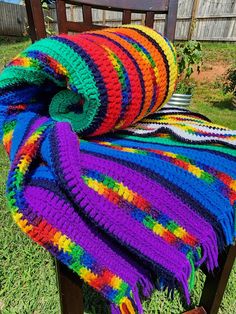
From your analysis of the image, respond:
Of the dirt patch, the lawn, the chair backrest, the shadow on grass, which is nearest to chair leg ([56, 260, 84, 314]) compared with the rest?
the lawn

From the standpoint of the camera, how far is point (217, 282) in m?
0.75

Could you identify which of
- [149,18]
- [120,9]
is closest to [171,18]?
[149,18]

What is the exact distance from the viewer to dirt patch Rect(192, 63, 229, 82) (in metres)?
4.63

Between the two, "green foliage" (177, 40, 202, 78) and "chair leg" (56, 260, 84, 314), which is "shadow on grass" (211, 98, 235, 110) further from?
"chair leg" (56, 260, 84, 314)

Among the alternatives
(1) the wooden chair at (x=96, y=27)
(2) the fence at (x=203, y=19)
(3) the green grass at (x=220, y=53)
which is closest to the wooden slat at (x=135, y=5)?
(1) the wooden chair at (x=96, y=27)

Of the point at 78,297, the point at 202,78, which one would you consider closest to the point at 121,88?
the point at 78,297

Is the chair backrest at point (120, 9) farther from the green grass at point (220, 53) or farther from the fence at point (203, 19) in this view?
the fence at point (203, 19)

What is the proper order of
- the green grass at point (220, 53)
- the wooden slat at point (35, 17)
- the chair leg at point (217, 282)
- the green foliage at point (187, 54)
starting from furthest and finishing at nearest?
the green grass at point (220, 53)
the green foliage at point (187, 54)
the wooden slat at point (35, 17)
the chair leg at point (217, 282)

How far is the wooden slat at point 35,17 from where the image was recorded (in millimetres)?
826

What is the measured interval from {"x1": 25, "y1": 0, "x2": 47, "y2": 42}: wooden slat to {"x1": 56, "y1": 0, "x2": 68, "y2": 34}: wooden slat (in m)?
0.10

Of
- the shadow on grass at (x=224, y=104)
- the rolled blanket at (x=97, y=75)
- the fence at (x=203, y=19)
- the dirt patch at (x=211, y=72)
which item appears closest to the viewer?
the rolled blanket at (x=97, y=75)

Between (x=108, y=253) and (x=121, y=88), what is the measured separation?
0.28 meters

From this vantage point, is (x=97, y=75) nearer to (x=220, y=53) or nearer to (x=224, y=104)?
(x=224, y=104)

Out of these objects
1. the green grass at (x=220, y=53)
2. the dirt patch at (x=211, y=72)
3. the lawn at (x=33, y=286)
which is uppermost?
the lawn at (x=33, y=286)
